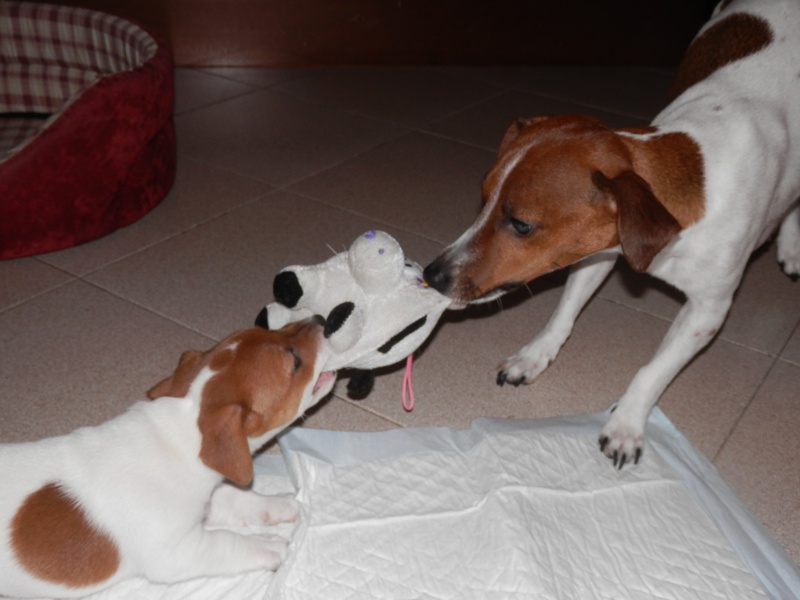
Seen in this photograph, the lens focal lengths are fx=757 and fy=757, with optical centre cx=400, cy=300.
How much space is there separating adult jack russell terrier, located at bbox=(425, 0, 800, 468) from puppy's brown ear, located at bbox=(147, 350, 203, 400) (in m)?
0.75

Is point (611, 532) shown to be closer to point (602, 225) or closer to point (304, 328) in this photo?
point (602, 225)

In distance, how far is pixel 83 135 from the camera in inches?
127

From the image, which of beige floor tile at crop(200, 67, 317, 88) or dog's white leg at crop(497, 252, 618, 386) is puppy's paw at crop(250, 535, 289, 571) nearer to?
dog's white leg at crop(497, 252, 618, 386)

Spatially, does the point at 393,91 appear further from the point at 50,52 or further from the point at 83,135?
the point at 83,135

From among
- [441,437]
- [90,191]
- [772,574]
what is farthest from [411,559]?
[90,191]

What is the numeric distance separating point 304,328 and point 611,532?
1114mm

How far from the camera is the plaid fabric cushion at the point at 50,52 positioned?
4.20 meters

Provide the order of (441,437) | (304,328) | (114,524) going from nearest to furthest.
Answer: (114,524)
(304,328)
(441,437)

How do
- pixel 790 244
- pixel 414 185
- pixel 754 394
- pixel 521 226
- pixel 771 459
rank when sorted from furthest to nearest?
pixel 414 185 → pixel 790 244 → pixel 754 394 → pixel 771 459 → pixel 521 226

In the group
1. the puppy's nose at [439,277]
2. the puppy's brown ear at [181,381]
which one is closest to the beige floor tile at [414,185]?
the puppy's nose at [439,277]

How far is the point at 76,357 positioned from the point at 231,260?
869 mm

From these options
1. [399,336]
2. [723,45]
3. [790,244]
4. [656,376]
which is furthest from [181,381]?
[790,244]

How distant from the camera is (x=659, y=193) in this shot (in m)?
2.25

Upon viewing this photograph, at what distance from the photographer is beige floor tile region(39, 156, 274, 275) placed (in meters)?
3.42
